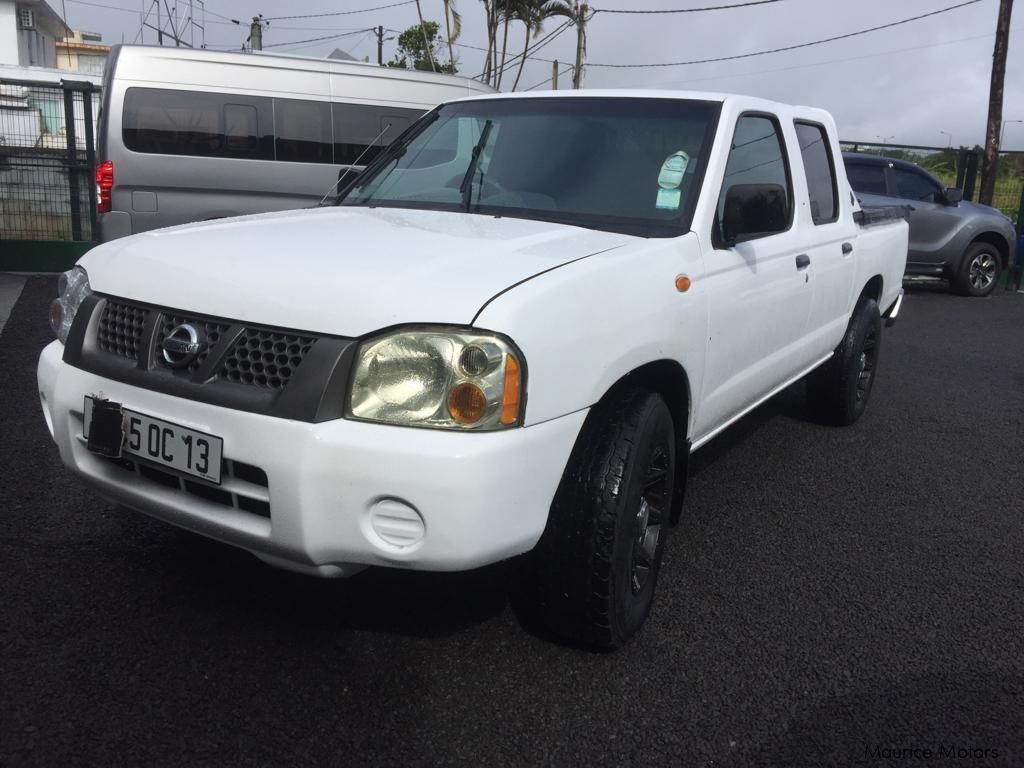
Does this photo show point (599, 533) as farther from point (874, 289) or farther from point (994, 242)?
point (994, 242)

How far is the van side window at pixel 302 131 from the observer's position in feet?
A: 29.4

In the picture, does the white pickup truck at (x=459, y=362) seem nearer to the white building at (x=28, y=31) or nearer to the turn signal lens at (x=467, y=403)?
the turn signal lens at (x=467, y=403)

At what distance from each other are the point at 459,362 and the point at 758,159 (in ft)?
7.22

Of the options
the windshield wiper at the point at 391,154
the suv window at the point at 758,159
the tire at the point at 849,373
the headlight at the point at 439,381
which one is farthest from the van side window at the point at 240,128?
the headlight at the point at 439,381

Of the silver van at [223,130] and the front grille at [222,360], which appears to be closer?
the front grille at [222,360]

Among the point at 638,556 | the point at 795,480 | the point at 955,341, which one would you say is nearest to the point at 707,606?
the point at 638,556

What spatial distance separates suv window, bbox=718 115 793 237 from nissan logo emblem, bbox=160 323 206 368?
6.08ft

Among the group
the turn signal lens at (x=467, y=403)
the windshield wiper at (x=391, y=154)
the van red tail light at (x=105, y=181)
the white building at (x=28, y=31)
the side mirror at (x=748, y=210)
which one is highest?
the white building at (x=28, y=31)

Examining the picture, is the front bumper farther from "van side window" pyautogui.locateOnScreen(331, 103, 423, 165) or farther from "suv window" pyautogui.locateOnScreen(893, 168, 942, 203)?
"suv window" pyautogui.locateOnScreen(893, 168, 942, 203)

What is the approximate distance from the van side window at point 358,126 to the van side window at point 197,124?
64 cm

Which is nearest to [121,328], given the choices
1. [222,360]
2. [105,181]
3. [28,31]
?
[222,360]

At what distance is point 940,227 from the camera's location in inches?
508

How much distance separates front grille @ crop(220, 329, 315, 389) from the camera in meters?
2.40

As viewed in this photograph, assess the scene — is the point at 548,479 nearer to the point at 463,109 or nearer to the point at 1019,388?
the point at 463,109
